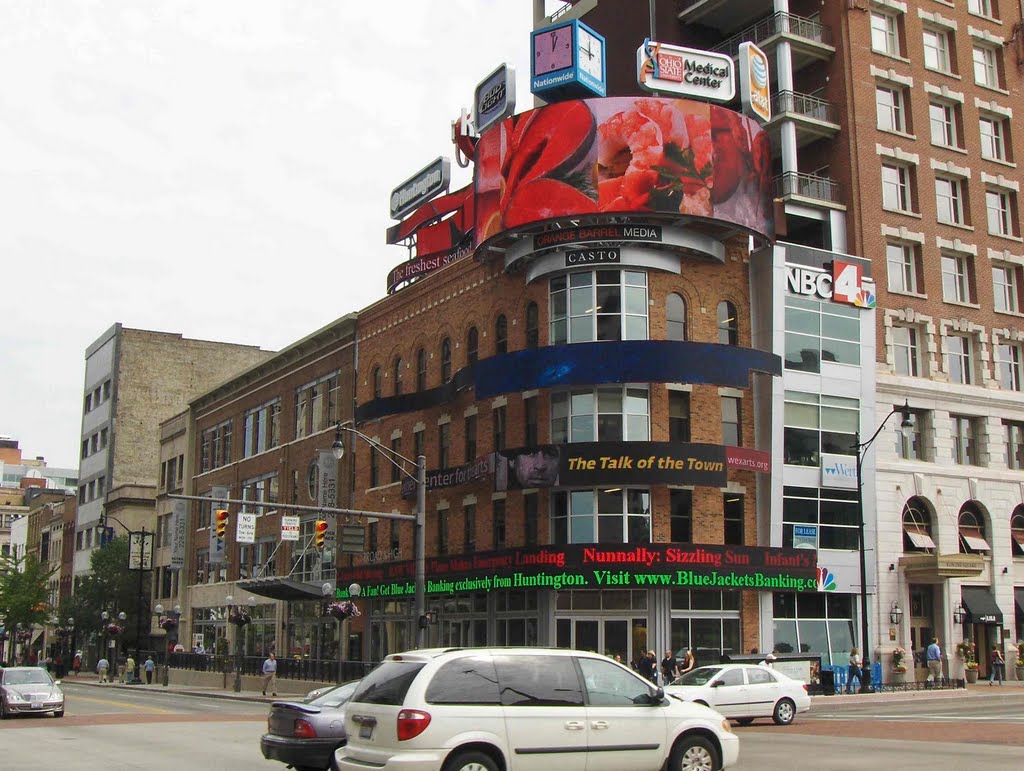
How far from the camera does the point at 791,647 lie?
45.2 metres

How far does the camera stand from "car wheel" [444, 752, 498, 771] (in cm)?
1331

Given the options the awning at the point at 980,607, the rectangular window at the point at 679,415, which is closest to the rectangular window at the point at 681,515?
the rectangular window at the point at 679,415

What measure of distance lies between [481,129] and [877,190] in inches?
706

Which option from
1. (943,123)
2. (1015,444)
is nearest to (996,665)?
(1015,444)

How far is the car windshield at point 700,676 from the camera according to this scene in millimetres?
28891

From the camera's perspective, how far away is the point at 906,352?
5209 cm

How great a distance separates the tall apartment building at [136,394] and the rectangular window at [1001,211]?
6925 centimetres

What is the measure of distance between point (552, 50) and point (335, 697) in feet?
114

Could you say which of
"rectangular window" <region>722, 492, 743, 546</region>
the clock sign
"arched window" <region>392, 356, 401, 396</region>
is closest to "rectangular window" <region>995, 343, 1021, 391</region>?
"rectangular window" <region>722, 492, 743, 546</region>

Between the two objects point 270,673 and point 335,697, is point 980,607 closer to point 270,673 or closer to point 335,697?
point 270,673

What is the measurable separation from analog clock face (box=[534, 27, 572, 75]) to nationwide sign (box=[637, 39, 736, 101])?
289 centimetres

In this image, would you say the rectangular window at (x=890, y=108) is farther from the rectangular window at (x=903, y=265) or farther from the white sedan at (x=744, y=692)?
the white sedan at (x=744, y=692)

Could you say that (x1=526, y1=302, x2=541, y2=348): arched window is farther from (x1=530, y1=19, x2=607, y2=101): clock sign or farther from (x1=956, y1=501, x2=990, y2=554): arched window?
(x1=956, y1=501, x2=990, y2=554): arched window

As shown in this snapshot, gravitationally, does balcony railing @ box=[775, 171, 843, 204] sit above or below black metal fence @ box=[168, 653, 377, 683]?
above
